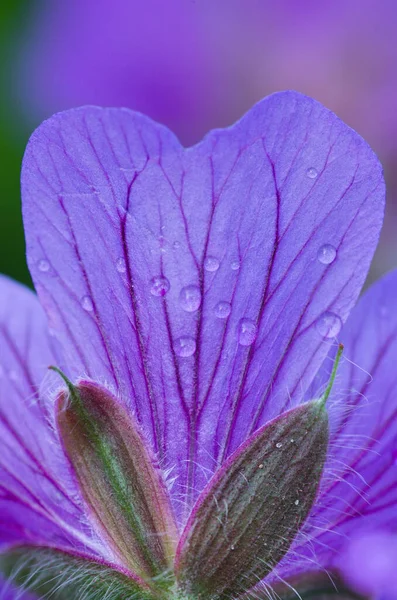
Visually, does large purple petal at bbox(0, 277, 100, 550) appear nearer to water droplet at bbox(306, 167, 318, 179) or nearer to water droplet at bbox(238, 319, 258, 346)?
water droplet at bbox(238, 319, 258, 346)

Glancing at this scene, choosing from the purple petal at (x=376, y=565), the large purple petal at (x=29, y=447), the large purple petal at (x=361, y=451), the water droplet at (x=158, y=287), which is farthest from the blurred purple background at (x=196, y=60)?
the purple petal at (x=376, y=565)

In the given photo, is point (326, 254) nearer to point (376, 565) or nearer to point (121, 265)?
point (121, 265)

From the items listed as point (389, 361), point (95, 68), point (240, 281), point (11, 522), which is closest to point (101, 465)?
point (11, 522)

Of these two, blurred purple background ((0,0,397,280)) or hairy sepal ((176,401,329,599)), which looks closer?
hairy sepal ((176,401,329,599))

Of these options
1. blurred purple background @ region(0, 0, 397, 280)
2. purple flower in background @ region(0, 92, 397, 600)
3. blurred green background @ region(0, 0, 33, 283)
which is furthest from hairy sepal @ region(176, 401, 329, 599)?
blurred purple background @ region(0, 0, 397, 280)

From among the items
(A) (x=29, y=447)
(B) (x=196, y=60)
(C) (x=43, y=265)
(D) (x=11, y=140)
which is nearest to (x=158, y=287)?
(C) (x=43, y=265)

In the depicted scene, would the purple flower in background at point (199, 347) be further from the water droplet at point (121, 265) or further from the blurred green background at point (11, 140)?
the blurred green background at point (11, 140)
